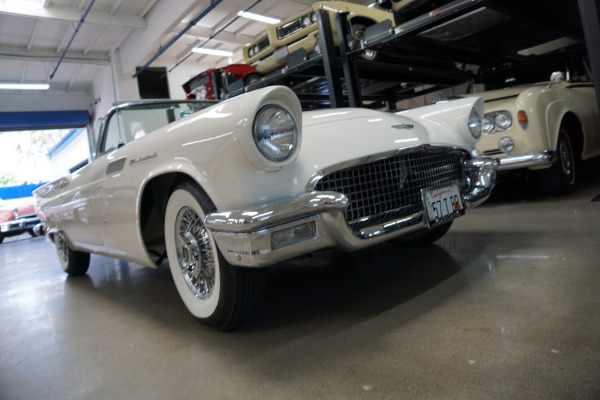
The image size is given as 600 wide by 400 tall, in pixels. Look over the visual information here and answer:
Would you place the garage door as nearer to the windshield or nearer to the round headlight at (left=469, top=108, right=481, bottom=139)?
the windshield

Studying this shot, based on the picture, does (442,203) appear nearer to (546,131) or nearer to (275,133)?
(275,133)

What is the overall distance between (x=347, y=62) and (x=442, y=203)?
2.77m

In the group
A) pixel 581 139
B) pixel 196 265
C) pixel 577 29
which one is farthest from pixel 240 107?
pixel 577 29

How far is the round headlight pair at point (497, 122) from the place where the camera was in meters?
3.68

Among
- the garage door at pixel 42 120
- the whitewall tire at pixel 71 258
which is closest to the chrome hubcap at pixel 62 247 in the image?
the whitewall tire at pixel 71 258

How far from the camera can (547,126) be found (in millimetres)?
3600

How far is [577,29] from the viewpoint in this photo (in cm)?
472

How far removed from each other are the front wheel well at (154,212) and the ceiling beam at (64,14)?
869cm

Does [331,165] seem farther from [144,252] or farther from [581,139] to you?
[581,139]

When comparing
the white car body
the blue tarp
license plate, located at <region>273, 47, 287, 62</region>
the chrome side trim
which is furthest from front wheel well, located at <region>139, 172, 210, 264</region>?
the blue tarp

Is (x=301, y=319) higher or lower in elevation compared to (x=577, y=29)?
lower

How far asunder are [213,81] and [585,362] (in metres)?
6.09

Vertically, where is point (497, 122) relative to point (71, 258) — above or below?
above

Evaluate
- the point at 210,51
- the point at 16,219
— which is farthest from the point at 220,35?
the point at 16,219
